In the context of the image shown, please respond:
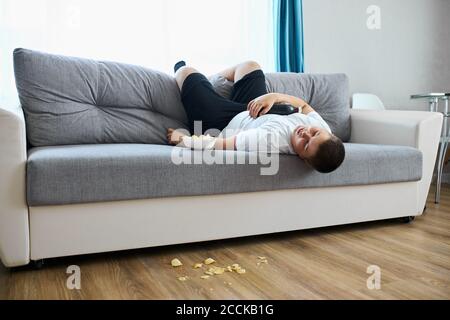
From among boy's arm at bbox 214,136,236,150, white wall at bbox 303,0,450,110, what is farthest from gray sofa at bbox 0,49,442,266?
white wall at bbox 303,0,450,110

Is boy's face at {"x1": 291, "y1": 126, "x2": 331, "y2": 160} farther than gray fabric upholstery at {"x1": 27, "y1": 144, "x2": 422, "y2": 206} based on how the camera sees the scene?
Yes

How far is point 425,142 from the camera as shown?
7.36 ft

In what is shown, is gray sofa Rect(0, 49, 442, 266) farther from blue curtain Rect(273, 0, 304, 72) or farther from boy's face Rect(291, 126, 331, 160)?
blue curtain Rect(273, 0, 304, 72)

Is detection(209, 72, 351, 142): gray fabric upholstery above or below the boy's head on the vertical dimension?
above

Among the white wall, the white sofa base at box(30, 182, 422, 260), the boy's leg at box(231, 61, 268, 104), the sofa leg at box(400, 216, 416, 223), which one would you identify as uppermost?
the white wall

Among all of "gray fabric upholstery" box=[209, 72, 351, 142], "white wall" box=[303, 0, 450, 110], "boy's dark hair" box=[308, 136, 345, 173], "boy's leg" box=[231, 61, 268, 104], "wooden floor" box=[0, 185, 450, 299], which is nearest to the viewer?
"wooden floor" box=[0, 185, 450, 299]

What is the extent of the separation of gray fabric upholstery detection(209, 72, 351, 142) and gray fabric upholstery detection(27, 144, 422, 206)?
2.29 feet

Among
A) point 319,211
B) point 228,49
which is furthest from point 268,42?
point 319,211

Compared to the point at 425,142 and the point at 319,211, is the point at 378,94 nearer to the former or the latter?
the point at 425,142

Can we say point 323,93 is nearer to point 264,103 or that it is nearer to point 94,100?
point 264,103

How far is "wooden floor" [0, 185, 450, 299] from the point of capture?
1.32 meters

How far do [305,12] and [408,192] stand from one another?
162cm

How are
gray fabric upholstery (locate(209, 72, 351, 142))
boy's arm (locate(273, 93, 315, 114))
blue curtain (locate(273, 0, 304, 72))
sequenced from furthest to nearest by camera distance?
blue curtain (locate(273, 0, 304, 72))
gray fabric upholstery (locate(209, 72, 351, 142))
boy's arm (locate(273, 93, 315, 114))

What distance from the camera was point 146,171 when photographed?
5.17 feet
